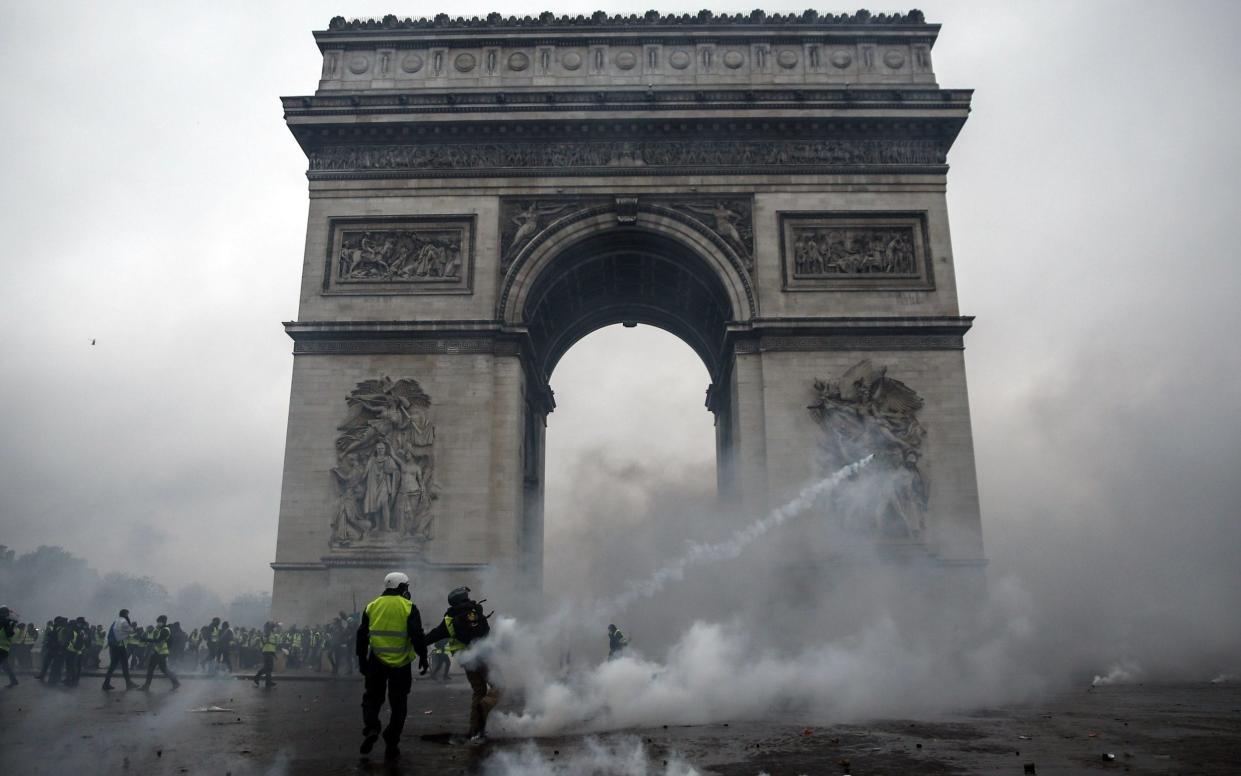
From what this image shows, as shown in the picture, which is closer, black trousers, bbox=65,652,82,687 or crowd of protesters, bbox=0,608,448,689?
crowd of protesters, bbox=0,608,448,689

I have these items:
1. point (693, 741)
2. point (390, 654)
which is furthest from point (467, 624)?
point (693, 741)

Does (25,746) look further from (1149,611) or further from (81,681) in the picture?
(1149,611)

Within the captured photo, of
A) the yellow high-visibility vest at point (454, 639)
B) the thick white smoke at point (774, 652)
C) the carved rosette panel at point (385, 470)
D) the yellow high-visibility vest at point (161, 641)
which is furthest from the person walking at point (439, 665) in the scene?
the yellow high-visibility vest at point (454, 639)

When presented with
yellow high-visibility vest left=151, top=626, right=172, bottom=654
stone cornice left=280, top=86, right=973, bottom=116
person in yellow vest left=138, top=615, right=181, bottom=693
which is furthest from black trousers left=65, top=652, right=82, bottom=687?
stone cornice left=280, top=86, right=973, bottom=116

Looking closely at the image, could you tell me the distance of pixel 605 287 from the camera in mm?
29125

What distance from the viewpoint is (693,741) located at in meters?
9.20

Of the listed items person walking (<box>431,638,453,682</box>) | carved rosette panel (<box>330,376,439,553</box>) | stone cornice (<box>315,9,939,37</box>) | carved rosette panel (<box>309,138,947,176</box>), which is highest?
stone cornice (<box>315,9,939,37</box>)

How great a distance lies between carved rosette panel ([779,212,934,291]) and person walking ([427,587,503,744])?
1709cm

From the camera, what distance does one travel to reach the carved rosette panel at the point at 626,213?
81.6 feet

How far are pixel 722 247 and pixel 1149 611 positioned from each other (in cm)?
1476

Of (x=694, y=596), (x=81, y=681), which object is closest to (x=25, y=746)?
(x=81, y=681)

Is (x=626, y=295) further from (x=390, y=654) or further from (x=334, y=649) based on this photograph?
(x=390, y=654)

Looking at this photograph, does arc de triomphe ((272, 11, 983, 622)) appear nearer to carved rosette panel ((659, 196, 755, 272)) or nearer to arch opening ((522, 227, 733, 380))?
carved rosette panel ((659, 196, 755, 272))

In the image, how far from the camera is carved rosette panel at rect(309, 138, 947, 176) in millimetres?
25281
